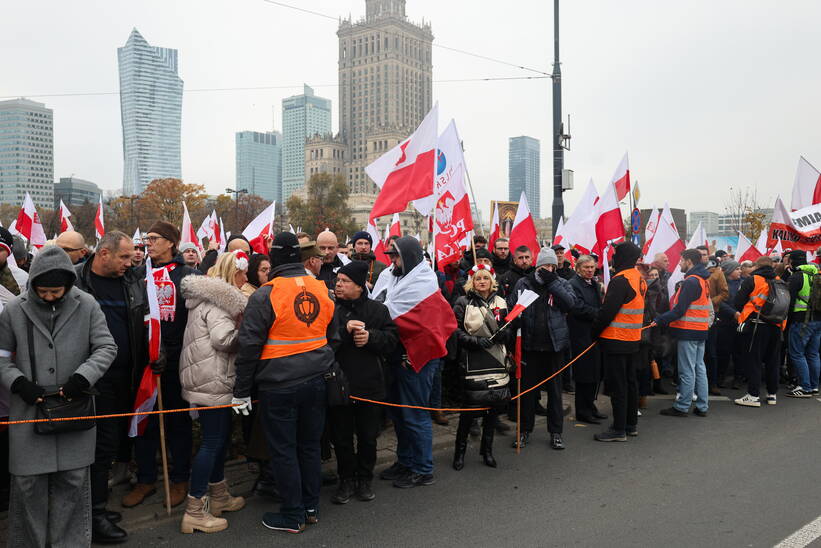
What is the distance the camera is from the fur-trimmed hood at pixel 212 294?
4.42 metres

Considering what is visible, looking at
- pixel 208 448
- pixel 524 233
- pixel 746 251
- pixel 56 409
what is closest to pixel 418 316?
pixel 208 448

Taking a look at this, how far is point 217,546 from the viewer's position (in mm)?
4180

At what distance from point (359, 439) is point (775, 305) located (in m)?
6.11

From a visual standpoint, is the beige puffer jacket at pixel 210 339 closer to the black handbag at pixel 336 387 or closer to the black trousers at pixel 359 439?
the black handbag at pixel 336 387

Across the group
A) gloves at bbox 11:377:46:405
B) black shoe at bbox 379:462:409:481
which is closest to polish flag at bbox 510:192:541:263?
black shoe at bbox 379:462:409:481

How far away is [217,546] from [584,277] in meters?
4.85

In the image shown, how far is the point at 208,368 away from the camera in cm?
445

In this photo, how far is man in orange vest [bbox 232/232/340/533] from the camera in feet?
13.9

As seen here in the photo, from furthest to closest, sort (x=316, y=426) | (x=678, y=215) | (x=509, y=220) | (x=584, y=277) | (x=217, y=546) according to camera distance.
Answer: (x=678, y=215)
(x=509, y=220)
(x=584, y=277)
(x=316, y=426)
(x=217, y=546)

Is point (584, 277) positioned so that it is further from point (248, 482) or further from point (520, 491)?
point (248, 482)

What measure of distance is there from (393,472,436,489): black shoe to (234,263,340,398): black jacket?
151cm

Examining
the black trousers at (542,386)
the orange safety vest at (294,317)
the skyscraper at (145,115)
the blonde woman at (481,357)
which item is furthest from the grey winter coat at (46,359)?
the skyscraper at (145,115)

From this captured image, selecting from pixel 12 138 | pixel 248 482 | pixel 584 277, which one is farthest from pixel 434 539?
pixel 12 138

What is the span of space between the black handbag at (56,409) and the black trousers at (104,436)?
0.52 metres
